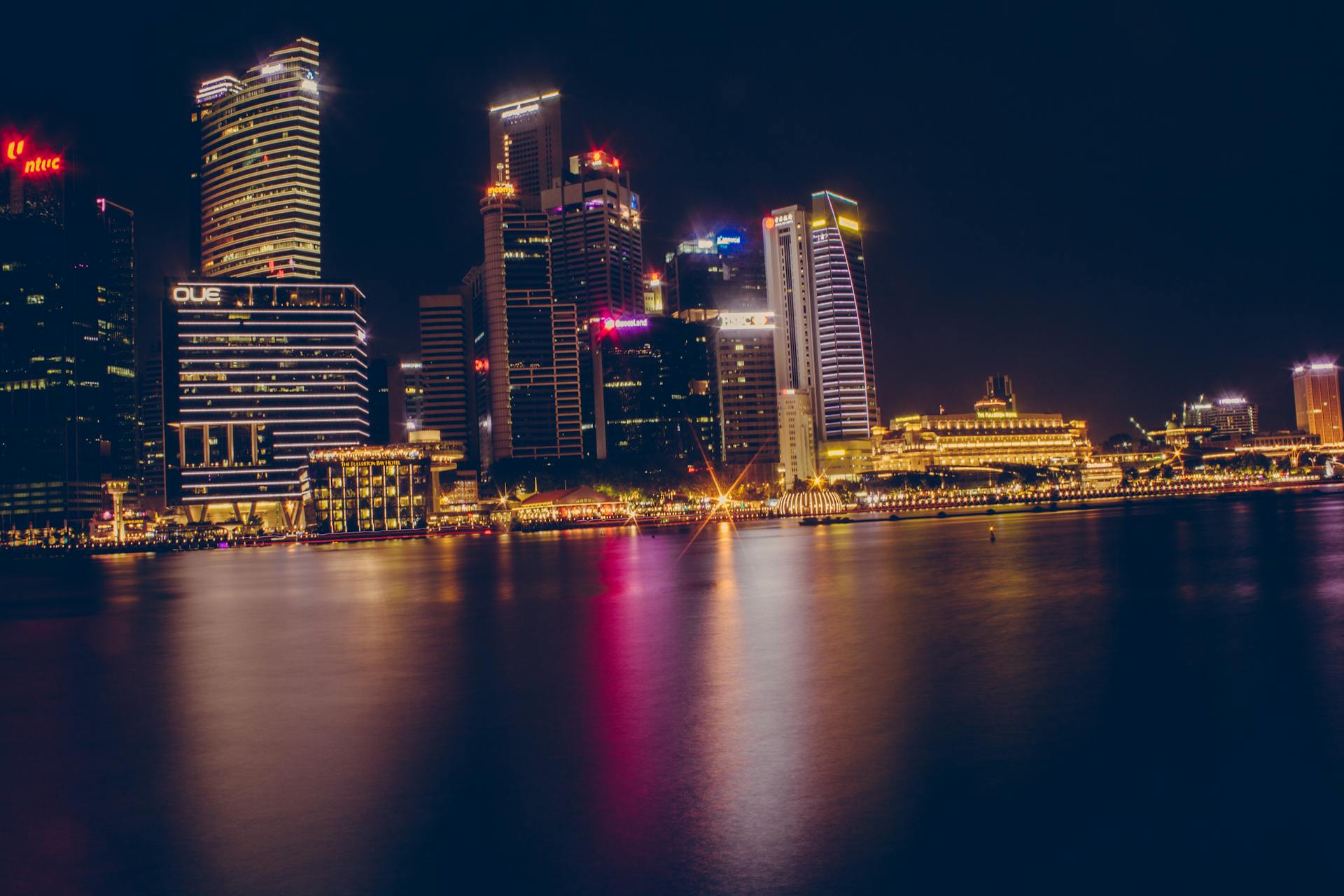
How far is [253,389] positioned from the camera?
157m

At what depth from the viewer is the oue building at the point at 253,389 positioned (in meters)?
155

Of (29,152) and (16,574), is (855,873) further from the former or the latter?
(29,152)

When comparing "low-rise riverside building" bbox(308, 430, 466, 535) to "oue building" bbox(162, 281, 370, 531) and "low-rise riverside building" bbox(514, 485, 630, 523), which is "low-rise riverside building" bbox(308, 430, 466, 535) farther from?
"low-rise riverside building" bbox(514, 485, 630, 523)

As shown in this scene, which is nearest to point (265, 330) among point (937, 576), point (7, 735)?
point (937, 576)

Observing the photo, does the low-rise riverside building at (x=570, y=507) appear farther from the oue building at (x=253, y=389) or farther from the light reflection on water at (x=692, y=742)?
the light reflection on water at (x=692, y=742)

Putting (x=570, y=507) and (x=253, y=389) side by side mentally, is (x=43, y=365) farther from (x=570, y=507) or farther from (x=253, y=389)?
(x=570, y=507)

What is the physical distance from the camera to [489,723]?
1848 cm

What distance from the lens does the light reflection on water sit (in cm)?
1096

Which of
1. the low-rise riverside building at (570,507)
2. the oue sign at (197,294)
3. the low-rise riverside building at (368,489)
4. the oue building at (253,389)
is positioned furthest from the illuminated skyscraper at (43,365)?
the low-rise riverside building at (570,507)

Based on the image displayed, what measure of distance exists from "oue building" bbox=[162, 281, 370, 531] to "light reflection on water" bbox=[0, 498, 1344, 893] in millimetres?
125694

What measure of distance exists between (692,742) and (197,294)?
160 m

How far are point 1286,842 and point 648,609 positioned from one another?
Result: 1050 inches

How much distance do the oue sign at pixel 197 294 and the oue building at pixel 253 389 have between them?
0.19 metres

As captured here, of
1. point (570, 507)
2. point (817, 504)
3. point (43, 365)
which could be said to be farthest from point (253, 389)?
point (817, 504)
